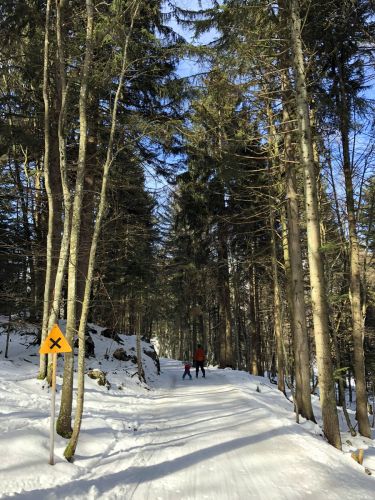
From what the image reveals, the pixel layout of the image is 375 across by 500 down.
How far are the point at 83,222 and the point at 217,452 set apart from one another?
10.6 meters

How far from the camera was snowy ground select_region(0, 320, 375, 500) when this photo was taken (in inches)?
209

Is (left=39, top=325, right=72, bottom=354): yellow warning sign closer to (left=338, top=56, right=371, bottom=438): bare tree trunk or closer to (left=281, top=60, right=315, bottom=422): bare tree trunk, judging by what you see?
(left=281, top=60, right=315, bottom=422): bare tree trunk

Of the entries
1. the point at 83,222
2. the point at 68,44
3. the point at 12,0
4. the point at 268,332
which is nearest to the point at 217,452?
the point at 68,44

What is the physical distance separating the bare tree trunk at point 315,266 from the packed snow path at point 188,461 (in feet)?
2.29

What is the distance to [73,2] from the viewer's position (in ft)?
35.6

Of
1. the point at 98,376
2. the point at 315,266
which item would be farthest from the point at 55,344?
the point at 98,376

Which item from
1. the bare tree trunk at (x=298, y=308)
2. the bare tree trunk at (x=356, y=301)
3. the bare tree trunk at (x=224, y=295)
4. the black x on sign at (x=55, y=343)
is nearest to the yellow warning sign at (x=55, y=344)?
the black x on sign at (x=55, y=343)

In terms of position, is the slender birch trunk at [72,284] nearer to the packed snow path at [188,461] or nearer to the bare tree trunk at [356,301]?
the packed snow path at [188,461]

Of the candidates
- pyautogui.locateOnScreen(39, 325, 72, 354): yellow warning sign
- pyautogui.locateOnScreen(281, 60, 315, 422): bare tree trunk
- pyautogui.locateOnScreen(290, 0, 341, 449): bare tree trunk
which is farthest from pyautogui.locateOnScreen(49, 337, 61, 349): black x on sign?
pyautogui.locateOnScreen(281, 60, 315, 422): bare tree trunk

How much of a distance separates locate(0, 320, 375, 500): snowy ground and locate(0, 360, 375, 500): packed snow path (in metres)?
0.02

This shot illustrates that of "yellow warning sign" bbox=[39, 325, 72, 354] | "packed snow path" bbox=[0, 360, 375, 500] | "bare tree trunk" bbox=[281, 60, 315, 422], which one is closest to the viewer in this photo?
"packed snow path" bbox=[0, 360, 375, 500]

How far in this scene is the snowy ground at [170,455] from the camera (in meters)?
5.32

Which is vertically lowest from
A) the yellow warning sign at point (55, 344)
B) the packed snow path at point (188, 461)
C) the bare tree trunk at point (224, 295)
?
the packed snow path at point (188, 461)

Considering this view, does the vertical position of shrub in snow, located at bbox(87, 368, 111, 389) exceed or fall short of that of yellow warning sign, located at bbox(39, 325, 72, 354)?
it falls short
